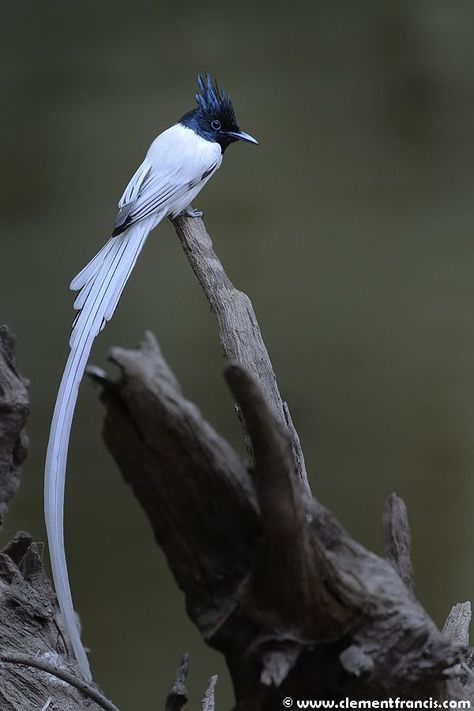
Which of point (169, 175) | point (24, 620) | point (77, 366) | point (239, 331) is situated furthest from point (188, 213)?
point (24, 620)

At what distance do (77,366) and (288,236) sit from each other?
134cm

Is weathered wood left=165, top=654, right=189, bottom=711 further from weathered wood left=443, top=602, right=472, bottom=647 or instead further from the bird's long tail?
weathered wood left=443, top=602, right=472, bottom=647

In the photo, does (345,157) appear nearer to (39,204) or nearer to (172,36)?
(172,36)

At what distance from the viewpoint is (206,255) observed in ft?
4.63

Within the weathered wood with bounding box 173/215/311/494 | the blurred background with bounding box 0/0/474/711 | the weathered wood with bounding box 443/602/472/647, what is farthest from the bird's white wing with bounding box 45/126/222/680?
the blurred background with bounding box 0/0/474/711

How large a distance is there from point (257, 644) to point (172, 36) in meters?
1.97

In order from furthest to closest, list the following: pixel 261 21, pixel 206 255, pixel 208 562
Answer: pixel 261 21 < pixel 206 255 < pixel 208 562

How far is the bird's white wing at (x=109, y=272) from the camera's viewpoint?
3.34ft

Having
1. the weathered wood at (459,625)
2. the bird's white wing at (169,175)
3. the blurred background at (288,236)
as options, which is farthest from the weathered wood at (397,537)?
the blurred background at (288,236)

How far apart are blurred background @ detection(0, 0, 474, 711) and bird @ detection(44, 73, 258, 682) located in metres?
0.79

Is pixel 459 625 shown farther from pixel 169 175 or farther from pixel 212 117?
pixel 212 117

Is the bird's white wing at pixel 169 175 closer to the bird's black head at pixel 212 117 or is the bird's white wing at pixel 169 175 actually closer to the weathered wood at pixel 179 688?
the bird's black head at pixel 212 117

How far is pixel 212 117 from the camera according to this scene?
1.58 m

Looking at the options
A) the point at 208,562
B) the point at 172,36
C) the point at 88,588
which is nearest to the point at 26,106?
the point at 172,36
